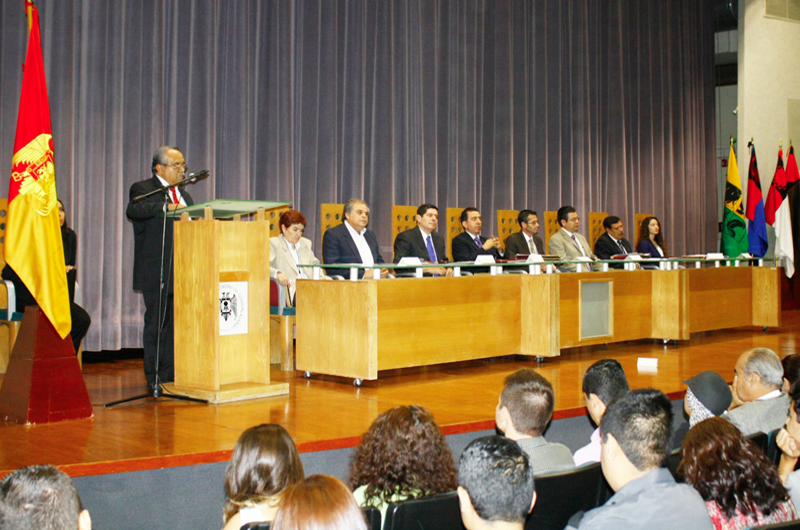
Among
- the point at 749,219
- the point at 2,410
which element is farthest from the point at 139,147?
the point at 749,219

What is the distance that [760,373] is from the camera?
8.90ft

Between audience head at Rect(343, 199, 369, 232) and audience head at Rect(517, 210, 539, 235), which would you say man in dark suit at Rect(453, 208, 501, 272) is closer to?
audience head at Rect(517, 210, 539, 235)

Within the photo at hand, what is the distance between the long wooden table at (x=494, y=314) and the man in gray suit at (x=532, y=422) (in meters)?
1.91

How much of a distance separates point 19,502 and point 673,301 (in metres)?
5.21

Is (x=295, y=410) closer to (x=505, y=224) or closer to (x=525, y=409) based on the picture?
(x=525, y=409)

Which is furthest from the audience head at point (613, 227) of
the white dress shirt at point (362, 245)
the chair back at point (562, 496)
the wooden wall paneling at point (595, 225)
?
the chair back at point (562, 496)

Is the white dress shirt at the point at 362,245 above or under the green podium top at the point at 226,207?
under

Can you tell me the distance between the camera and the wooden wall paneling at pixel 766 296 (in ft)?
21.9

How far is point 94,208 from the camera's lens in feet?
17.0

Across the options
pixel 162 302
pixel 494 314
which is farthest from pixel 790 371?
pixel 162 302

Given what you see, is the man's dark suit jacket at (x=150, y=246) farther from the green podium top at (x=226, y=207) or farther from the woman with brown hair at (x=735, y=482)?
the woman with brown hair at (x=735, y=482)

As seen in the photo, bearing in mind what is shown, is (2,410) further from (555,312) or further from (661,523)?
(555,312)

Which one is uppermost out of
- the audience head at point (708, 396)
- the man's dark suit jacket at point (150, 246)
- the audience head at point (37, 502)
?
the man's dark suit jacket at point (150, 246)

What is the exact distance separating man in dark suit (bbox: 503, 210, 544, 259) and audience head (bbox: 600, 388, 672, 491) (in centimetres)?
467
